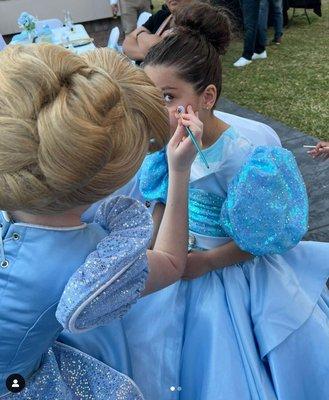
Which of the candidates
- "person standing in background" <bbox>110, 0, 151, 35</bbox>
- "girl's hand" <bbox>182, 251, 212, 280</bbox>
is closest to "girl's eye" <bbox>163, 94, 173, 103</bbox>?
"girl's hand" <bbox>182, 251, 212, 280</bbox>

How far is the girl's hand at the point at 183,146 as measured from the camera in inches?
36.2

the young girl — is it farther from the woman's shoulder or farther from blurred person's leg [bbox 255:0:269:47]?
blurred person's leg [bbox 255:0:269:47]

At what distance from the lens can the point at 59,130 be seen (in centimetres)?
60

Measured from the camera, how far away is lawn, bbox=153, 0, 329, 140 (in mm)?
3615

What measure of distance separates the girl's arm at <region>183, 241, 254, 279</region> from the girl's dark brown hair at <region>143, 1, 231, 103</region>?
0.41 metres

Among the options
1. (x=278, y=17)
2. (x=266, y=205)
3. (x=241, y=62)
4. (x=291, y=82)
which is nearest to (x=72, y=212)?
(x=266, y=205)

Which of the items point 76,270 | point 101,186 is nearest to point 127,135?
point 101,186

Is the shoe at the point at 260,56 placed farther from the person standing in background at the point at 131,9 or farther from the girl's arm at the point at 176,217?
the girl's arm at the point at 176,217

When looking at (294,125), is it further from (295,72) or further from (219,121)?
(219,121)

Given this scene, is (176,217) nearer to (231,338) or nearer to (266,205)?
(266,205)

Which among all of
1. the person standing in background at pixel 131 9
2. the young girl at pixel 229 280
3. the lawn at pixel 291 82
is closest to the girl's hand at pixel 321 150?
the young girl at pixel 229 280

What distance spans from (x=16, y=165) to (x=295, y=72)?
4445 mm

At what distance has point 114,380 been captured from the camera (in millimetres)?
911

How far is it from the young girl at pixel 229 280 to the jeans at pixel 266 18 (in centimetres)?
423
